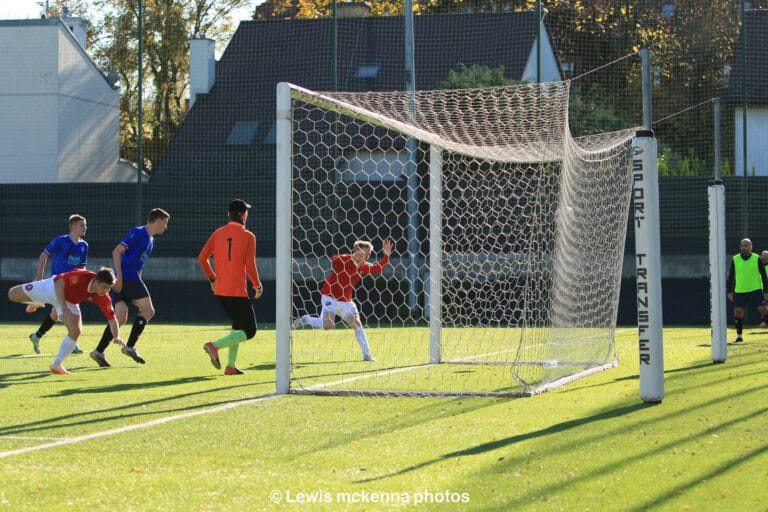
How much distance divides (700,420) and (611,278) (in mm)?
6128

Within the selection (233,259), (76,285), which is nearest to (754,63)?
(233,259)

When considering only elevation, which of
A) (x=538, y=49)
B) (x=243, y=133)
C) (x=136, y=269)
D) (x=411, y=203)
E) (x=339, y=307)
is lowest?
(x=339, y=307)

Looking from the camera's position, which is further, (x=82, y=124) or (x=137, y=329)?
(x=82, y=124)

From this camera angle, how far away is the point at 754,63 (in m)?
25.6

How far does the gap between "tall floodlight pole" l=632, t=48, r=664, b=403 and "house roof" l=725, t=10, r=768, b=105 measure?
16.3 m

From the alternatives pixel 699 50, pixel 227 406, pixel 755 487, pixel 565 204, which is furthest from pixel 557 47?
pixel 755 487

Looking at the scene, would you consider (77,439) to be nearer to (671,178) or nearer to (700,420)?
(700,420)

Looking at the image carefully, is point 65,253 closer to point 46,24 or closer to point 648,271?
point 648,271

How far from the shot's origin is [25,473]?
547 centimetres

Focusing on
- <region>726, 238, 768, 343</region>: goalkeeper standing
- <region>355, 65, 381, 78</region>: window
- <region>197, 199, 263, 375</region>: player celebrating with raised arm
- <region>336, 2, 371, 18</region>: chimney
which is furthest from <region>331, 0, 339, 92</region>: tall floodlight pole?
<region>197, 199, 263, 375</region>: player celebrating with raised arm

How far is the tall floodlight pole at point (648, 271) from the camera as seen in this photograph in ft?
26.2

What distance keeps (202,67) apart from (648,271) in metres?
26.7

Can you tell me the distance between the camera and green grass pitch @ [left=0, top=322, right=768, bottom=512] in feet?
16.1

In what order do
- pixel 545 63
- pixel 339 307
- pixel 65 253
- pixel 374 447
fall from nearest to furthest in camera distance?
pixel 374 447 → pixel 339 307 → pixel 65 253 → pixel 545 63
